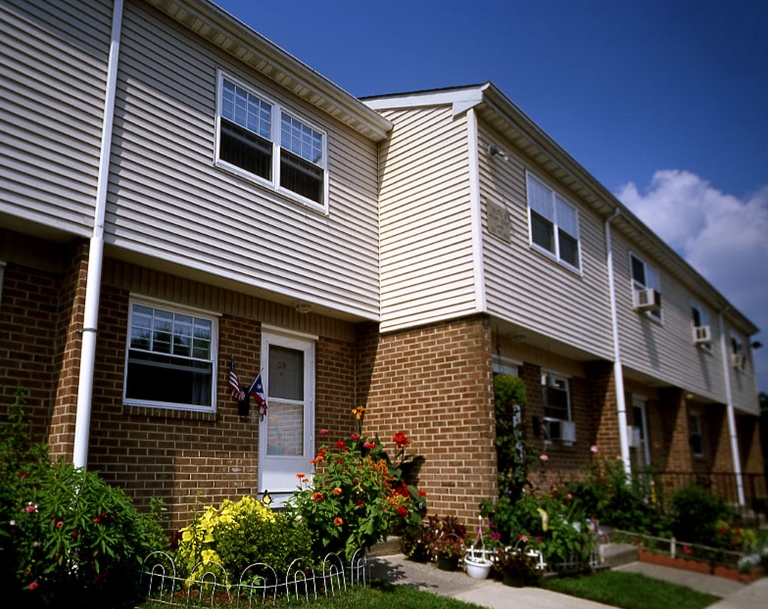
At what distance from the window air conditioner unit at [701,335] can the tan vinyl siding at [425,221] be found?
12475 mm

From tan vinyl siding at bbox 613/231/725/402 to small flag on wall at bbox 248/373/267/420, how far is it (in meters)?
8.54

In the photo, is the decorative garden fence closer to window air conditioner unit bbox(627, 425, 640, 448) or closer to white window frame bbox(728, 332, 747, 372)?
window air conditioner unit bbox(627, 425, 640, 448)

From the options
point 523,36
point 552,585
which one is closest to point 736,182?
point 523,36

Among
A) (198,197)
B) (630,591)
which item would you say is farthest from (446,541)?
(198,197)

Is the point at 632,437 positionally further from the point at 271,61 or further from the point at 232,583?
the point at 271,61

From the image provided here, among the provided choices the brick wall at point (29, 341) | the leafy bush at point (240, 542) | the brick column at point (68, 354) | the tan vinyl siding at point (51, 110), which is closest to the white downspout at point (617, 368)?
the leafy bush at point (240, 542)

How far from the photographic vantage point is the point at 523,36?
23.7 ft

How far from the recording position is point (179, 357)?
8.20 meters

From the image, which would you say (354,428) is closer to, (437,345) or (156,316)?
(437,345)

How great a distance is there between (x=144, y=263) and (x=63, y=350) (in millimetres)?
1440

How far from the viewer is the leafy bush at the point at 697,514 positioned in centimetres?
1023

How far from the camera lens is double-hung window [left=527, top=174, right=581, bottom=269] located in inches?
470

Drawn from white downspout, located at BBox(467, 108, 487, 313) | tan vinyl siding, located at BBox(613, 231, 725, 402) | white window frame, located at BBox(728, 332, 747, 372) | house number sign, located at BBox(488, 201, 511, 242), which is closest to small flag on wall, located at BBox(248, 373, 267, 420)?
white downspout, located at BBox(467, 108, 487, 313)

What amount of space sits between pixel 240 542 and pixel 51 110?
15.9 ft
